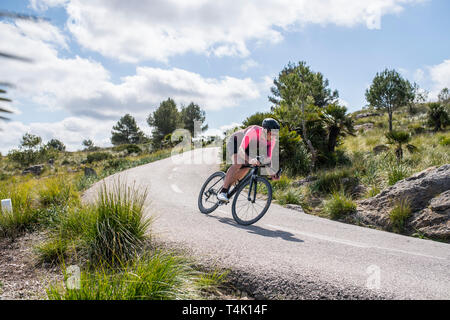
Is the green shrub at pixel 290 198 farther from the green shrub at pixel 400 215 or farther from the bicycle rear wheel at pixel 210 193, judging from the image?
the bicycle rear wheel at pixel 210 193

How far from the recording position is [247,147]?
5.59 m

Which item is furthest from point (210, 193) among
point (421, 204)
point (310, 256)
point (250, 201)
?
point (421, 204)

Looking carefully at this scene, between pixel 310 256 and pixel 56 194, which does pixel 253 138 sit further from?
pixel 56 194

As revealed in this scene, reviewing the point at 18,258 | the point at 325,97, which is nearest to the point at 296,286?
the point at 18,258

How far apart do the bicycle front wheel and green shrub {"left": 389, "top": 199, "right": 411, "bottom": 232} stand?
3293 millimetres

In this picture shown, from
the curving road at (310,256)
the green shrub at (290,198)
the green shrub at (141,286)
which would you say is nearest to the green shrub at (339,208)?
the green shrub at (290,198)

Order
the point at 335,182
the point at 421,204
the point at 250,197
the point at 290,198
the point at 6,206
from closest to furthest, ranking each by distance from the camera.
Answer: the point at 6,206 < the point at 250,197 < the point at 421,204 < the point at 290,198 < the point at 335,182

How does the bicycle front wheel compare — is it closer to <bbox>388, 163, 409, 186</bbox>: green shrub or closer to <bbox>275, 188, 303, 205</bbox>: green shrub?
<bbox>275, 188, 303, 205</bbox>: green shrub

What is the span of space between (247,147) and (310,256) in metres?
2.40

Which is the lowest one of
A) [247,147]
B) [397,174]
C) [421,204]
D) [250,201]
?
[421,204]

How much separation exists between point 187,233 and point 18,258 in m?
2.47

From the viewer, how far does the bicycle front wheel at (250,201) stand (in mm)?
5618

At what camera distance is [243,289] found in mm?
3121
